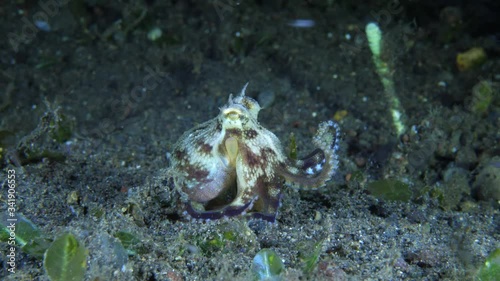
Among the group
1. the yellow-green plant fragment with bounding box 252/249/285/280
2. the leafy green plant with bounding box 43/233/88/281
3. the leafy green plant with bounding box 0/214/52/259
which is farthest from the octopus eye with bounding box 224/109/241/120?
the leafy green plant with bounding box 0/214/52/259

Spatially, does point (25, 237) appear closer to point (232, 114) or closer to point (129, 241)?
point (129, 241)

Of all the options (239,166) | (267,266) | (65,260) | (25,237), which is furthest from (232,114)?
(25,237)

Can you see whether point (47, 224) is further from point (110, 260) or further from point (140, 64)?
point (140, 64)

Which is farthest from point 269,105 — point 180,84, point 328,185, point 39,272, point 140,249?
point 39,272

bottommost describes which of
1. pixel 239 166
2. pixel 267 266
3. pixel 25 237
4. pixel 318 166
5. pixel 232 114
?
pixel 25 237

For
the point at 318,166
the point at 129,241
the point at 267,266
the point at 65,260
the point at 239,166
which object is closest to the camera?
the point at 65,260

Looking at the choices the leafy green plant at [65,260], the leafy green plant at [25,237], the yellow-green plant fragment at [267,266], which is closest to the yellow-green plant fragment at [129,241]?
the leafy green plant at [65,260]
